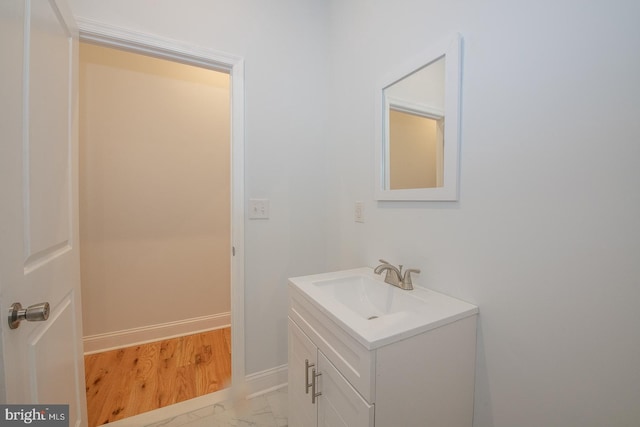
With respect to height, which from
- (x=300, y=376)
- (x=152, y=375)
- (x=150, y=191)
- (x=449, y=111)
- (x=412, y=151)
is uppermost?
(x=449, y=111)

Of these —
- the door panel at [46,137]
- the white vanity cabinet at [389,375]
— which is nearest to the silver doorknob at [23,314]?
the door panel at [46,137]

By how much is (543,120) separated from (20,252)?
151cm

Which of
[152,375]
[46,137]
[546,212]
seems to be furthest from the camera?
[152,375]

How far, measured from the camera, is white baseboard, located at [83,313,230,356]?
1.98 m

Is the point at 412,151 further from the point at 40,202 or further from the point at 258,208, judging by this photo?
the point at 40,202

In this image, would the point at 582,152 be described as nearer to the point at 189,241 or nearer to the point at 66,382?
the point at 66,382

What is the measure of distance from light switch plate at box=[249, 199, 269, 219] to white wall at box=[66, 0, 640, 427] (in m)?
0.21

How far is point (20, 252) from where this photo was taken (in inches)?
26.1

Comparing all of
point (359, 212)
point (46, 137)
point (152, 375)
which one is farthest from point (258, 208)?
point (152, 375)

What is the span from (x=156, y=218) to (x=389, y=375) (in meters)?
2.22

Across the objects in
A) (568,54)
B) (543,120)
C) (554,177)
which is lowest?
(554,177)

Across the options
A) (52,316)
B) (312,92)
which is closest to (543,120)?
(312,92)

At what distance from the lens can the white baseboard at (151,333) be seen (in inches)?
78.1

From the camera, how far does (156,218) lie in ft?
7.09
